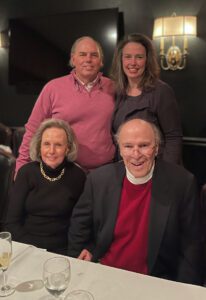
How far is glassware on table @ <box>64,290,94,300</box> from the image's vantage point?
3.36 feet

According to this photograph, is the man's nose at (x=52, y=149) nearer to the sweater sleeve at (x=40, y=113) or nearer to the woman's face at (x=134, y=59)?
the sweater sleeve at (x=40, y=113)

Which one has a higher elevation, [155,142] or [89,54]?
[89,54]

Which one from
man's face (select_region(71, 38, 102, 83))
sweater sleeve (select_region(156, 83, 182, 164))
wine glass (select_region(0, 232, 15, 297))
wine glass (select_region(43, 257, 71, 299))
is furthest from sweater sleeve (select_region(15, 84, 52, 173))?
wine glass (select_region(43, 257, 71, 299))

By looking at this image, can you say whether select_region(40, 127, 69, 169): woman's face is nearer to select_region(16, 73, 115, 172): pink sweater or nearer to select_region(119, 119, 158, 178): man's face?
select_region(16, 73, 115, 172): pink sweater

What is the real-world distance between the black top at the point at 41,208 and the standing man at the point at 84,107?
39 centimetres

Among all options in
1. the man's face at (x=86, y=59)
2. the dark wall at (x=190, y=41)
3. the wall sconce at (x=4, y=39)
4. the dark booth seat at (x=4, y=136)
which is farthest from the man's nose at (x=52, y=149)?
the wall sconce at (x=4, y=39)

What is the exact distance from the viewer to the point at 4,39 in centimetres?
446

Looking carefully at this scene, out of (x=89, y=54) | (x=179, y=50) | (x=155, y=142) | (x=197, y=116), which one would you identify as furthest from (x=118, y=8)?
(x=155, y=142)

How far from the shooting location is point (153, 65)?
2273 millimetres

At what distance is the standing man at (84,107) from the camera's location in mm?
2268

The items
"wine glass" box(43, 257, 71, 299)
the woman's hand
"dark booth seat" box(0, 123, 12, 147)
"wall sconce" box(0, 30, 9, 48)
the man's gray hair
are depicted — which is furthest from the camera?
"wall sconce" box(0, 30, 9, 48)

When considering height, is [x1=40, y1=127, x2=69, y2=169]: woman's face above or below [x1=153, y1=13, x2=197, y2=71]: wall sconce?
below

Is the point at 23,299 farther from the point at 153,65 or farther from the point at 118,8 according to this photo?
the point at 118,8

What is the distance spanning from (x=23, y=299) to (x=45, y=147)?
3.29ft
